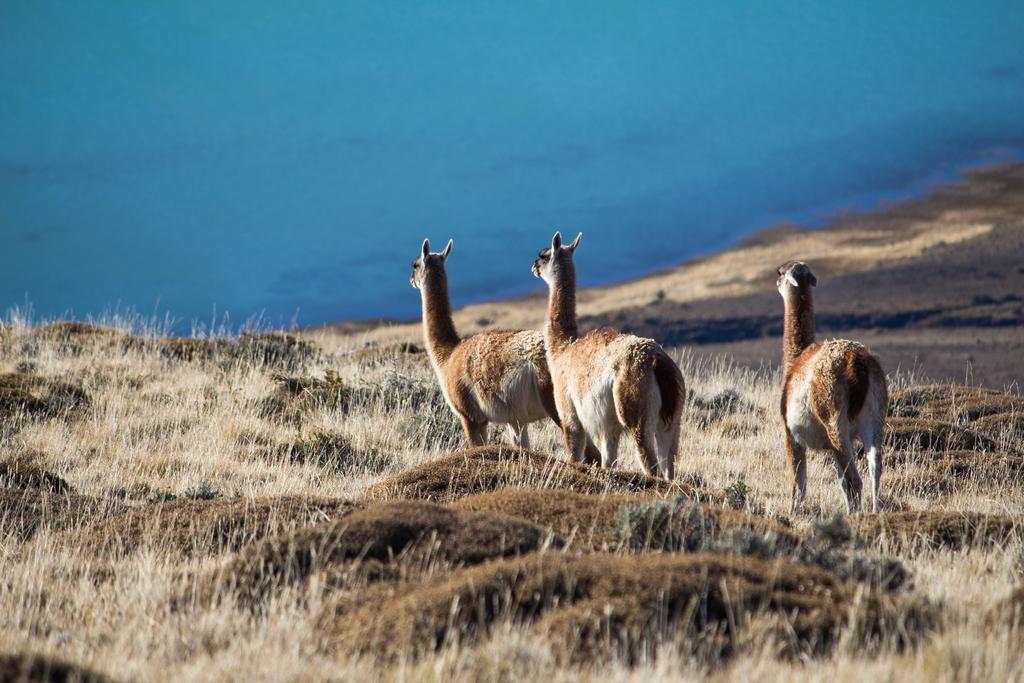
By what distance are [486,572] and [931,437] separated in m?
9.22

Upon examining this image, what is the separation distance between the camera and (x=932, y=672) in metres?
4.32

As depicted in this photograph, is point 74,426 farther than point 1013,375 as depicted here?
No

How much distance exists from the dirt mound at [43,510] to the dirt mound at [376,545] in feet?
8.30

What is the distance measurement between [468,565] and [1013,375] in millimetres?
31577

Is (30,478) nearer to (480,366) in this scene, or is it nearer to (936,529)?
(480,366)

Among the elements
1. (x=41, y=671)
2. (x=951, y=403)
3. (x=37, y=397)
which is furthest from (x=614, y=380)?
(x=951, y=403)

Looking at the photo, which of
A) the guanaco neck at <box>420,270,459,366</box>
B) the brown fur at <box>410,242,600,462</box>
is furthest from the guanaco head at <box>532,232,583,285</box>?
the guanaco neck at <box>420,270,459,366</box>

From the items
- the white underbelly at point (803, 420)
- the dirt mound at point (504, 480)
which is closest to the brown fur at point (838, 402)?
the white underbelly at point (803, 420)

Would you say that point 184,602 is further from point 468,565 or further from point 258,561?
point 468,565

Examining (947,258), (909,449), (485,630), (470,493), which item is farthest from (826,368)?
(947,258)

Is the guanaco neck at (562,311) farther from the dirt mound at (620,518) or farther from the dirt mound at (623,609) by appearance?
the dirt mound at (623,609)

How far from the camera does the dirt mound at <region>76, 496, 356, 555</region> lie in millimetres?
6594

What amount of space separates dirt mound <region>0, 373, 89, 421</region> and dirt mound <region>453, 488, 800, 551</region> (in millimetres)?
7811

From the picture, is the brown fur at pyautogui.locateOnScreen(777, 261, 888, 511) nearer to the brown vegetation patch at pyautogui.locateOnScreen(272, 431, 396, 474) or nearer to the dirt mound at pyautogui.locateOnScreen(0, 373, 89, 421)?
the brown vegetation patch at pyautogui.locateOnScreen(272, 431, 396, 474)
